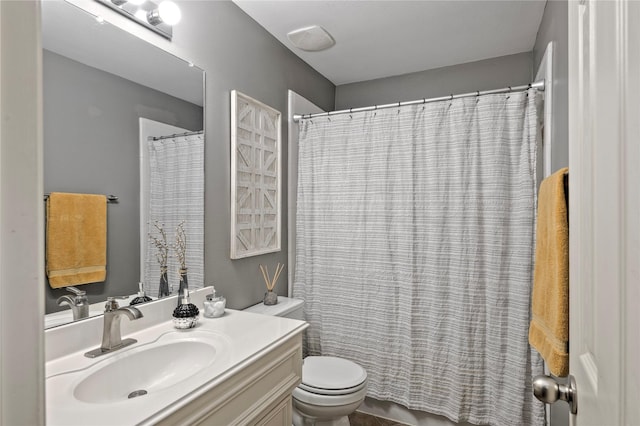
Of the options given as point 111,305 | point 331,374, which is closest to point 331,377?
point 331,374

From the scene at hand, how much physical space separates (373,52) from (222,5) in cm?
112

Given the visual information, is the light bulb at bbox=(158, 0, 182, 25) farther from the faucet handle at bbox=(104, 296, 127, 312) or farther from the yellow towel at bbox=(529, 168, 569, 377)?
the yellow towel at bbox=(529, 168, 569, 377)

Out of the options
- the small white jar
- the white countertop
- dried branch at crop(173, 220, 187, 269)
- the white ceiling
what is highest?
the white ceiling

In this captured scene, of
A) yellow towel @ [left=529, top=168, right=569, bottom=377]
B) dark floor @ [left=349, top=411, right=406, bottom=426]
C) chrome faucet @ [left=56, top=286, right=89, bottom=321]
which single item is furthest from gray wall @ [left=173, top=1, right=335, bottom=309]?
yellow towel @ [left=529, top=168, right=569, bottom=377]

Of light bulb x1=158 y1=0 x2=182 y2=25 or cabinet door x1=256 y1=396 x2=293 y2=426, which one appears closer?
cabinet door x1=256 y1=396 x2=293 y2=426

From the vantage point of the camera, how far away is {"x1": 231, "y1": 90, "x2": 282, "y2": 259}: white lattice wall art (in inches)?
76.2

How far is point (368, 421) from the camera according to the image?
7.41 ft

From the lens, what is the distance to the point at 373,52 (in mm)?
2531

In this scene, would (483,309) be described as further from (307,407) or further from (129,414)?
(129,414)

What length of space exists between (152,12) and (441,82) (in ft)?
7.01

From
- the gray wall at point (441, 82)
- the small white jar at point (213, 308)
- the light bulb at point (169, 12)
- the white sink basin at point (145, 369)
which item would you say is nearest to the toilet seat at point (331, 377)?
the small white jar at point (213, 308)

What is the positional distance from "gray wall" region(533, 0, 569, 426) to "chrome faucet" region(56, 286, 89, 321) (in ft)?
6.08

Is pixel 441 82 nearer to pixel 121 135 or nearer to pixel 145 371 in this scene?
pixel 121 135

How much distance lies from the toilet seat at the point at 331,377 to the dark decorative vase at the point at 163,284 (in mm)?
826
